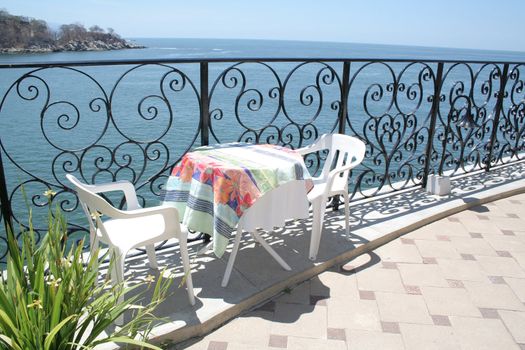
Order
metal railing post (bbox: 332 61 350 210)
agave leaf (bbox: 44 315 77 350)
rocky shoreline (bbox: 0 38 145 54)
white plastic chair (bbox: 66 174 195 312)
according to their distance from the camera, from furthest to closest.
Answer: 1. rocky shoreline (bbox: 0 38 145 54)
2. metal railing post (bbox: 332 61 350 210)
3. white plastic chair (bbox: 66 174 195 312)
4. agave leaf (bbox: 44 315 77 350)

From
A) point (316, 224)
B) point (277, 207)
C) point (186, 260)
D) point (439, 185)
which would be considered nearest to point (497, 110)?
point (439, 185)

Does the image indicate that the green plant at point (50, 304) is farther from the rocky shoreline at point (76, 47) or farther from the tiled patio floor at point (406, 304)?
the rocky shoreline at point (76, 47)

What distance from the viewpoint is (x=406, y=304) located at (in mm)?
2604

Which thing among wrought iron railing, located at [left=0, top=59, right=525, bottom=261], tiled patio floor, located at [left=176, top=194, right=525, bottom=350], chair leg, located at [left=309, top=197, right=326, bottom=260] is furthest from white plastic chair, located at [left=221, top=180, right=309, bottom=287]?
wrought iron railing, located at [left=0, top=59, right=525, bottom=261]

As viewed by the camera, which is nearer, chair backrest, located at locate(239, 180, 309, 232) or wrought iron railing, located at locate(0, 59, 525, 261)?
chair backrest, located at locate(239, 180, 309, 232)

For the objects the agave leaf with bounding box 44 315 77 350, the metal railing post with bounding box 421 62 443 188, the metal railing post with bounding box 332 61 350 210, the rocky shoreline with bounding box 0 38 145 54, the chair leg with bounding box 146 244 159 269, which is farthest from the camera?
the rocky shoreline with bounding box 0 38 145 54

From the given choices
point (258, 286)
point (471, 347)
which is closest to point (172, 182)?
point (258, 286)

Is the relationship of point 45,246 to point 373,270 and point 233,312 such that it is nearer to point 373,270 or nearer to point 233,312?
point 233,312

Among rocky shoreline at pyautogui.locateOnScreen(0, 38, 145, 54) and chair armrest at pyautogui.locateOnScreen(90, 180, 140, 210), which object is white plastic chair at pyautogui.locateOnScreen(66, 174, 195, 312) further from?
rocky shoreline at pyautogui.locateOnScreen(0, 38, 145, 54)

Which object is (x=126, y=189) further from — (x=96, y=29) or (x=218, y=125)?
(x=96, y=29)

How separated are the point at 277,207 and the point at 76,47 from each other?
220 ft

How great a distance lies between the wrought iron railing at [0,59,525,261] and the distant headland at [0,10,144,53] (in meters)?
25.7

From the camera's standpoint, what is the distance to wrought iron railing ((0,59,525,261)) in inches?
115

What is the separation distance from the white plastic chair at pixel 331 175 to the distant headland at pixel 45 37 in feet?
173
